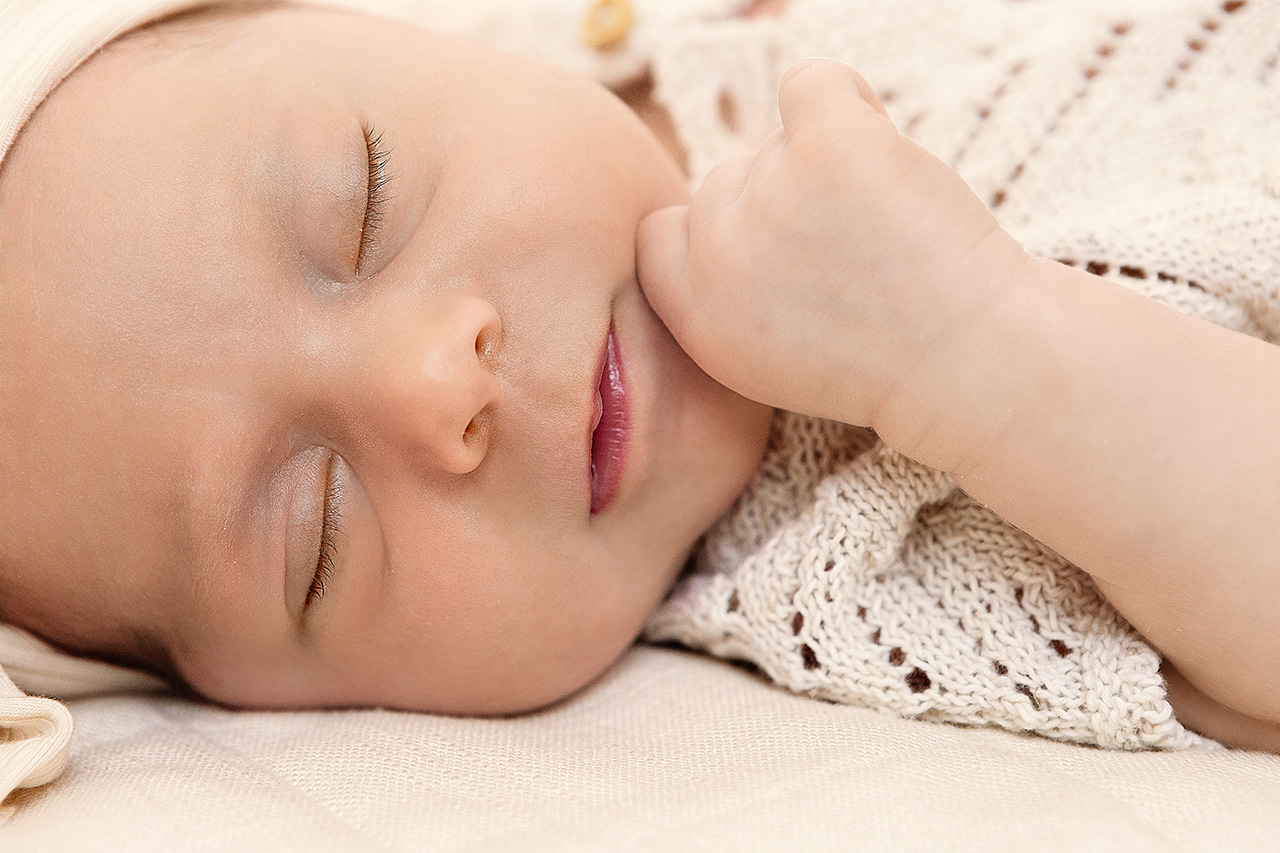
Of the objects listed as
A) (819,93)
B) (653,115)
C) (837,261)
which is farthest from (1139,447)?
(653,115)

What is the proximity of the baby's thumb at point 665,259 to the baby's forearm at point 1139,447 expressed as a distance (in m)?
0.26

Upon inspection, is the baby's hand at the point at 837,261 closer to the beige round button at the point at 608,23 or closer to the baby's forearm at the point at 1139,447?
the baby's forearm at the point at 1139,447

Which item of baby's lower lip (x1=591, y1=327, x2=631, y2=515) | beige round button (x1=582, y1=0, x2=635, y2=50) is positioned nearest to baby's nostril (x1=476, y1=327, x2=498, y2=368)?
baby's lower lip (x1=591, y1=327, x2=631, y2=515)

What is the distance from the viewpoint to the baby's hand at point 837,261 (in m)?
0.89

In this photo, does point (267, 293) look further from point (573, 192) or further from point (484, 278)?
point (573, 192)

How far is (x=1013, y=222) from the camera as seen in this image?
1199 millimetres

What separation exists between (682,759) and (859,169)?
0.56 m

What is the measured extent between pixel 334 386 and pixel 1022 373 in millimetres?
639

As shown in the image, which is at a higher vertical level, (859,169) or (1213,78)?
(1213,78)

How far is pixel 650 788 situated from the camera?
2.84 ft

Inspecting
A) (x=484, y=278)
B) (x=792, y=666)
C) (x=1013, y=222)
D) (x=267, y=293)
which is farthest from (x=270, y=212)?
(x=1013, y=222)

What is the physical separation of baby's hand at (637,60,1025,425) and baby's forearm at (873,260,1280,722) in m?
0.04

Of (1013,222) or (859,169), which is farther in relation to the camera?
(1013,222)

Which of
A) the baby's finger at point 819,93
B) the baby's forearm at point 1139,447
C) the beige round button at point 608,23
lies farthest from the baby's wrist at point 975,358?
the beige round button at point 608,23
